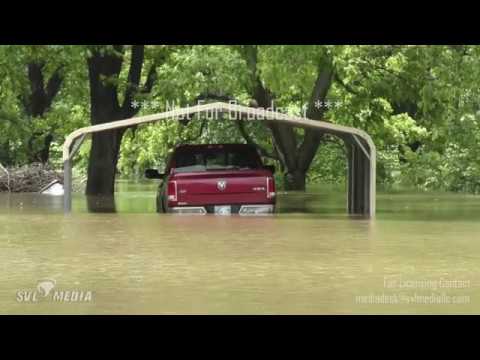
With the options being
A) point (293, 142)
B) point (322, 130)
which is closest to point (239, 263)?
point (322, 130)

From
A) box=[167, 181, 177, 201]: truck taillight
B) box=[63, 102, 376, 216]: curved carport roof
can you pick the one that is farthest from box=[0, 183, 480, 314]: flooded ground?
box=[63, 102, 376, 216]: curved carport roof

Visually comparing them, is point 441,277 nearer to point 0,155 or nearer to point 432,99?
point 432,99

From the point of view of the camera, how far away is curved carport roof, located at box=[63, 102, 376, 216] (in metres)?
26.7

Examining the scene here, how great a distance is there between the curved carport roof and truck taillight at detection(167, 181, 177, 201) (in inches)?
122

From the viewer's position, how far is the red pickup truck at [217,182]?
23.1 meters

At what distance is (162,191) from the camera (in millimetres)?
25469

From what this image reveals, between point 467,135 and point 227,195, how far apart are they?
2633 centimetres

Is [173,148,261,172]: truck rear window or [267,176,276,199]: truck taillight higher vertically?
[173,148,261,172]: truck rear window

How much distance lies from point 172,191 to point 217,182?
3.04 ft

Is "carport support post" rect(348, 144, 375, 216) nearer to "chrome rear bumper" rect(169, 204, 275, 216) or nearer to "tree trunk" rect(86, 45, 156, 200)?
"chrome rear bumper" rect(169, 204, 275, 216)

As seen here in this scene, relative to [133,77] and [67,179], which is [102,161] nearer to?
[133,77]

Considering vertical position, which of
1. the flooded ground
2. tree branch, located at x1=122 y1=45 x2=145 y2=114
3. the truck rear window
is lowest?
the flooded ground

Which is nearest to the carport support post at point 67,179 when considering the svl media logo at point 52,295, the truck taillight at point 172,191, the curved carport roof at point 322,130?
the curved carport roof at point 322,130
